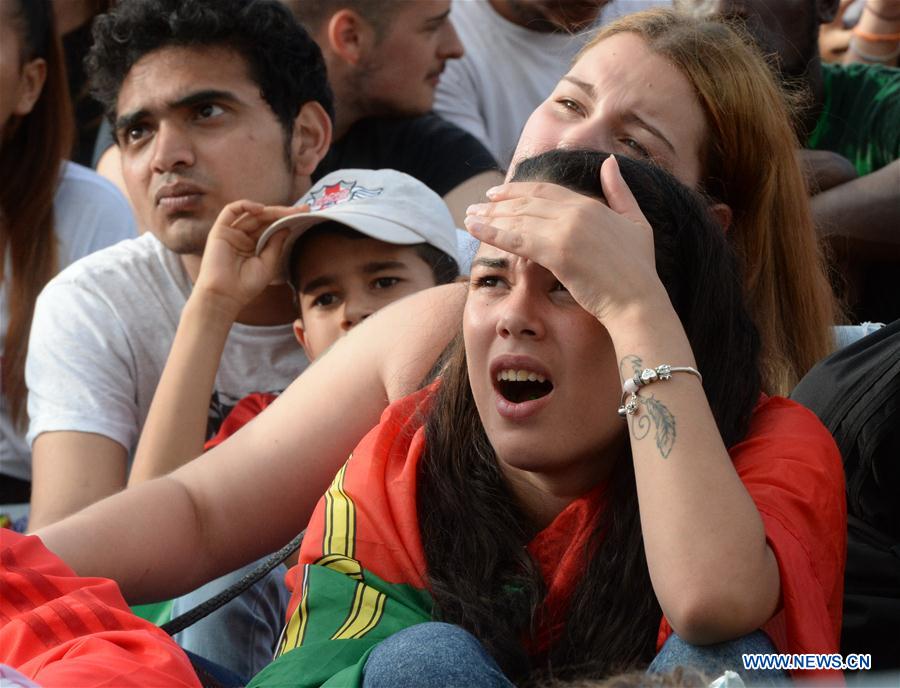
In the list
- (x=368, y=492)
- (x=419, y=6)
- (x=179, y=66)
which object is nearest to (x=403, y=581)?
(x=368, y=492)

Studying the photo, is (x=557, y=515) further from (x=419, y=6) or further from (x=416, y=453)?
(x=419, y=6)

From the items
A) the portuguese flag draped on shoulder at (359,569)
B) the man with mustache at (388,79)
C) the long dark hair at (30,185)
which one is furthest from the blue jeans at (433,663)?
the man with mustache at (388,79)

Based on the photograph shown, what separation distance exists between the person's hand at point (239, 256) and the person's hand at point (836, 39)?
7.62 ft

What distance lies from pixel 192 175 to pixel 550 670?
170cm

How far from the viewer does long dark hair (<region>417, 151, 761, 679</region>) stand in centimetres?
163

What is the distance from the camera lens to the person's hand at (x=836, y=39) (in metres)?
4.36

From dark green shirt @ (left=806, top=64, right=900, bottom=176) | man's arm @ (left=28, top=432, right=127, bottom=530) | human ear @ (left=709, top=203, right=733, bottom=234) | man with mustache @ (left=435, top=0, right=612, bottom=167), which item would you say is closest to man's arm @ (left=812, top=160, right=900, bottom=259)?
dark green shirt @ (left=806, top=64, right=900, bottom=176)

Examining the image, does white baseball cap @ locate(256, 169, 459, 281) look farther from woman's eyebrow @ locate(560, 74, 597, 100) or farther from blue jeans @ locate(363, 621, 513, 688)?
blue jeans @ locate(363, 621, 513, 688)

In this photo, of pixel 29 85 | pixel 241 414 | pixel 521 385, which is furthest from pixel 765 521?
pixel 29 85

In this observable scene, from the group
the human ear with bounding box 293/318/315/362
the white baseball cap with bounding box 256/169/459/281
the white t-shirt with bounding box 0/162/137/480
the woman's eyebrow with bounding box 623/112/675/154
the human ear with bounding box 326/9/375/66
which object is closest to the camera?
the woman's eyebrow with bounding box 623/112/675/154

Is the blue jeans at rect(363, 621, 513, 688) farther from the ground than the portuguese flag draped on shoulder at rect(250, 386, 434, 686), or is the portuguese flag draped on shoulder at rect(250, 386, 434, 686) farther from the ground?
the blue jeans at rect(363, 621, 513, 688)

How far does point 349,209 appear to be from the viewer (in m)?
2.69

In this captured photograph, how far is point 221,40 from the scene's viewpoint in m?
3.03

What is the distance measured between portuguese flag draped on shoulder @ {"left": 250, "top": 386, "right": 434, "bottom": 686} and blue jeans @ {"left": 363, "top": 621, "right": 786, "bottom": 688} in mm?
138
